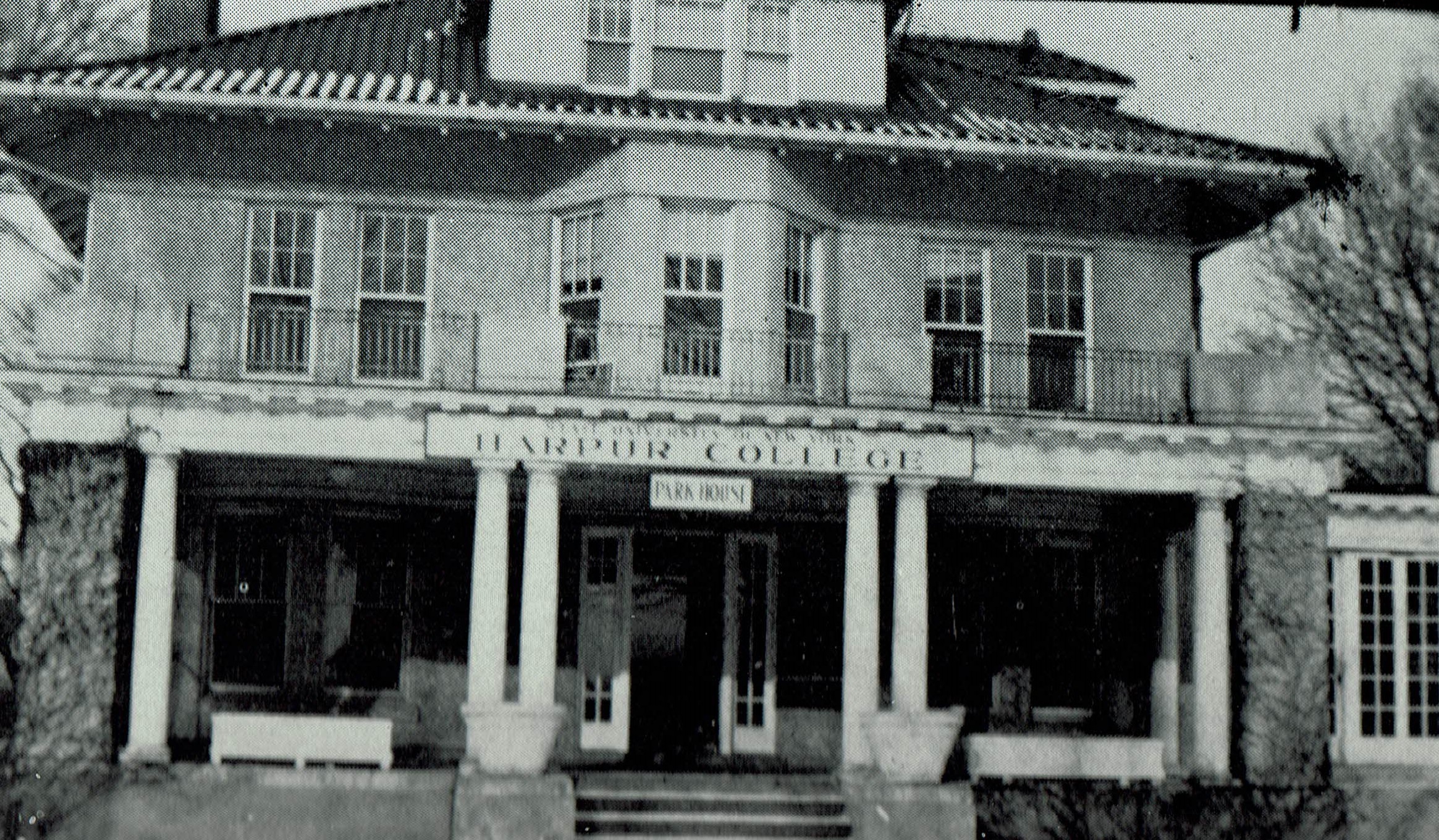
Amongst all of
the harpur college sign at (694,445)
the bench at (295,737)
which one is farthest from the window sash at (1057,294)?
the bench at (295,737)

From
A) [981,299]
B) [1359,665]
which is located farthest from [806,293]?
[1359,665]

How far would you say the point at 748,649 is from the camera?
2062cm

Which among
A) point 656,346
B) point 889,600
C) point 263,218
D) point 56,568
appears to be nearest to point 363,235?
point 263,218

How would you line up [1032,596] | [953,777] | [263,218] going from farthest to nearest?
[1032,596] → [263,218] → [953,777]

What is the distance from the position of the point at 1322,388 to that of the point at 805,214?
570 centimetres

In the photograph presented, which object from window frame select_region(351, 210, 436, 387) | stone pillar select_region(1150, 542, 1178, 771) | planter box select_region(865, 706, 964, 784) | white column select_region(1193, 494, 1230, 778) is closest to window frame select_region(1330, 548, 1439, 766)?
stone pillar select_region(1150, 542, 1178, 771)

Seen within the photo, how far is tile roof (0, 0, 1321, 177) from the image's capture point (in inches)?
739

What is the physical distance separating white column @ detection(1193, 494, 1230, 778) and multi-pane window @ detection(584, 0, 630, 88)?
7795mm

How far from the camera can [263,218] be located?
19922 mm

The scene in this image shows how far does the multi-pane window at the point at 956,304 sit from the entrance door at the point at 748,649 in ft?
9.41

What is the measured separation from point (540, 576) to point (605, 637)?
10.6 ft

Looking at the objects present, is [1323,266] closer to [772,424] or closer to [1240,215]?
[1240,215]

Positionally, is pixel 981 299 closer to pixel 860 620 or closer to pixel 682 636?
pixel 860 620

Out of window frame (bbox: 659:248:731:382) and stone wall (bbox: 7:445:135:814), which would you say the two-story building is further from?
stone wall (bbox: 7:445:135:814)
